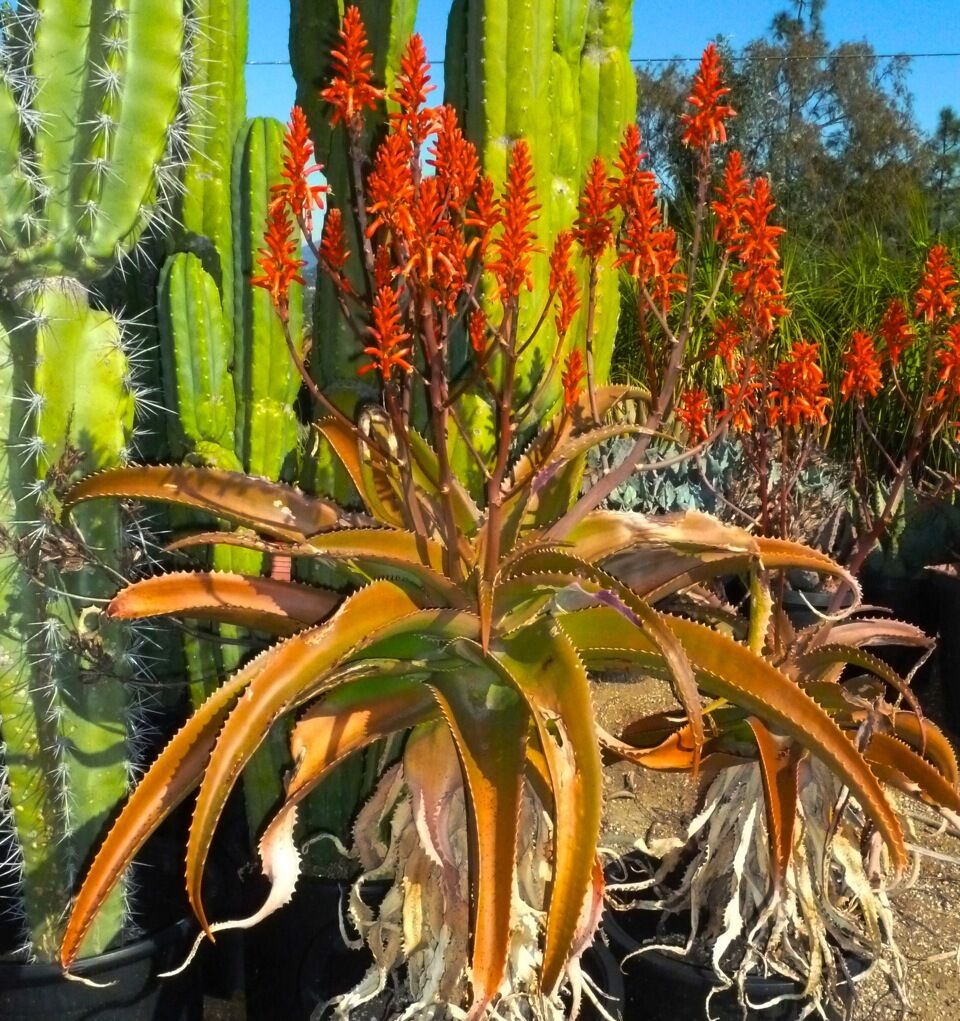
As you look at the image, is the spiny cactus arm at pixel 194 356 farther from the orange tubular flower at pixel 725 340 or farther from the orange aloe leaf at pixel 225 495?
the orange tubular flower at pixel 725 340

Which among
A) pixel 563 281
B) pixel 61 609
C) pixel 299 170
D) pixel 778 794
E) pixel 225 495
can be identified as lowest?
pixel 778 794

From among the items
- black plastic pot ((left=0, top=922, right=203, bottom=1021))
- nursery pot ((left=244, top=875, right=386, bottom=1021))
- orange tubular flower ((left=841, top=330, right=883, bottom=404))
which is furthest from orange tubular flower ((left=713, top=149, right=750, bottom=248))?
black plastic pot ((left=0, top=922, right=203, bottom=1021))

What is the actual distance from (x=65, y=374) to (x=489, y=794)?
86 cm

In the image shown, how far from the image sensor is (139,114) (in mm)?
1340

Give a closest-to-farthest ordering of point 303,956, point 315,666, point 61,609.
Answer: point 315,666 < point 61,609 < point 303,956

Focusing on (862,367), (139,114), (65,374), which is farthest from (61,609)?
(862,367)

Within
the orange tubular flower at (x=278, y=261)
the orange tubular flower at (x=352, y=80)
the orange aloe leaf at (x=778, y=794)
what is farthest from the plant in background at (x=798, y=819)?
the orange tubular flower at (x=352, y=80)

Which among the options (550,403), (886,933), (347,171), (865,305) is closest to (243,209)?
(347,171)

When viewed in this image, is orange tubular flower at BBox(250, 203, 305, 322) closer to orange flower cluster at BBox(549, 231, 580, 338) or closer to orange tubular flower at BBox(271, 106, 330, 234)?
orange tubular flower at BBox(271, 106, 330, 234)

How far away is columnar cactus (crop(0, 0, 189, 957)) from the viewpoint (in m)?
1.32

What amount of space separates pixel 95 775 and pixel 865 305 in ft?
17.3

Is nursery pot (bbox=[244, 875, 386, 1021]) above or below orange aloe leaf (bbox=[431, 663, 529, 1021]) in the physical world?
below

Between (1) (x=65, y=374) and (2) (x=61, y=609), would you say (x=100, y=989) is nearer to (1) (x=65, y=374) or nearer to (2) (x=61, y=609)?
(2) (x=61, y=609)

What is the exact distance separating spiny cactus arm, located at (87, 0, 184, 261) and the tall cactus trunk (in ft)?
0.37
